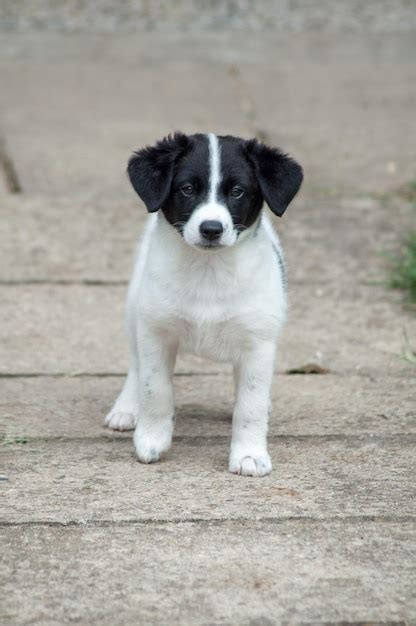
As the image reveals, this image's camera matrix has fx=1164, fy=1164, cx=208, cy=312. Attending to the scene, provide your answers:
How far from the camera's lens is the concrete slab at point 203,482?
159 inches

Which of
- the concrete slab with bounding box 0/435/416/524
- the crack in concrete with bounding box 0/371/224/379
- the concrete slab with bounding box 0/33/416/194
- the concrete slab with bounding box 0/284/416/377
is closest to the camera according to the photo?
the concrete slab with bounding box 0/435/416/524

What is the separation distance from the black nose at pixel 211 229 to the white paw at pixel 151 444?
0.84 meters

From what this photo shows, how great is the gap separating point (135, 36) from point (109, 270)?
558cm

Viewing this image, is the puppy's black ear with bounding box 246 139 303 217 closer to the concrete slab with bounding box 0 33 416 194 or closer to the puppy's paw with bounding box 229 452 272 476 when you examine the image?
the puppy's paw with bounding box 229 452 272 476

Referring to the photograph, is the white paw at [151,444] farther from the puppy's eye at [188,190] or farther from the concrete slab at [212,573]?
the puppy's eye at [188,190]

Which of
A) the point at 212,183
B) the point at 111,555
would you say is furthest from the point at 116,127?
the point at 111,555

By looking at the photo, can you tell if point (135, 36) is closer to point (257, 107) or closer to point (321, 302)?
point (257, 107)

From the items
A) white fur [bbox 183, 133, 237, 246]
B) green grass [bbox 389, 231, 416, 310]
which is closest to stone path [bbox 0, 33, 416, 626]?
green grass [bbox 389, 231, 416, 310]

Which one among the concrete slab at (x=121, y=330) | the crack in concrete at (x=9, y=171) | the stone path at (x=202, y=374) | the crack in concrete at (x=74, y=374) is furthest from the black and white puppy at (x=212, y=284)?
the crack in concrete at (x=9, y=171)

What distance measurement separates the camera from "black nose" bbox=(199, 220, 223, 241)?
4.24 m

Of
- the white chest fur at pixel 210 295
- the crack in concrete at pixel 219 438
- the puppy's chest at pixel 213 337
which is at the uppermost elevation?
the white chest fur at pixel 210 295

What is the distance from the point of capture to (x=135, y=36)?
12.0 m

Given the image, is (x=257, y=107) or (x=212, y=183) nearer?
(x=212, y=183)

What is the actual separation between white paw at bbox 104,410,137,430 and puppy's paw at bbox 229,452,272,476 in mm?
679
